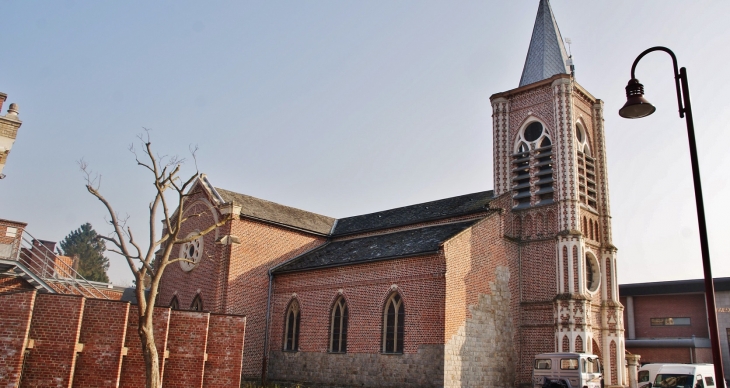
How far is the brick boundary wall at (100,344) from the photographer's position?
14992mm

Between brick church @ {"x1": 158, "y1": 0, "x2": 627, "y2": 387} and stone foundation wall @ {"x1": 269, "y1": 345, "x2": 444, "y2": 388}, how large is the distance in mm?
53

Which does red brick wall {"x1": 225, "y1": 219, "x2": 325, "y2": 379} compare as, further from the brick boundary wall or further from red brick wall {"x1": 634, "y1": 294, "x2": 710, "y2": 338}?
red brick wall {"x1": 634, "y1": 294, "x2": 710, "y2": 338}

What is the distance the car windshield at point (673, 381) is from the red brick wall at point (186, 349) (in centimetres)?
1752

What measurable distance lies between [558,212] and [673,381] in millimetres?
8324

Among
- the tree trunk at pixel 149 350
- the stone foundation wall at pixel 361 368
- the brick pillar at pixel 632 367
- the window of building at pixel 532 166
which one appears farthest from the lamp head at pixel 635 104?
the brick pillar at pixel 632 367

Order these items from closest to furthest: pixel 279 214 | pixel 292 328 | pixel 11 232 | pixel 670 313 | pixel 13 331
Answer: pixel 13 331, pixel 11 232, pixel 292 328, pixel 279 214, pixel 670 313

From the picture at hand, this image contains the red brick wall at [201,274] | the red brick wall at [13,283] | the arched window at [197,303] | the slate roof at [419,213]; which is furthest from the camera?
the arched window at [197,303]

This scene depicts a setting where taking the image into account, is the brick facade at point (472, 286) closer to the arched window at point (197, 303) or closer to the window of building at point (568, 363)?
the arched window at point (197, 303)

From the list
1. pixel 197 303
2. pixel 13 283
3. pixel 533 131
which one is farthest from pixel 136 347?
pixel 533 131

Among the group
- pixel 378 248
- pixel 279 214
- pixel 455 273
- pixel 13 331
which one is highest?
pixel 279 214

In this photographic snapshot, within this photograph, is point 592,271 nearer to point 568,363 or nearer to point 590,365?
point 590,365

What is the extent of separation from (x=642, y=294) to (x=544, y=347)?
2051cm

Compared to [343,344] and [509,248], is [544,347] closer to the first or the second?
[509,248]

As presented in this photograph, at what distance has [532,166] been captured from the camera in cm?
2955
